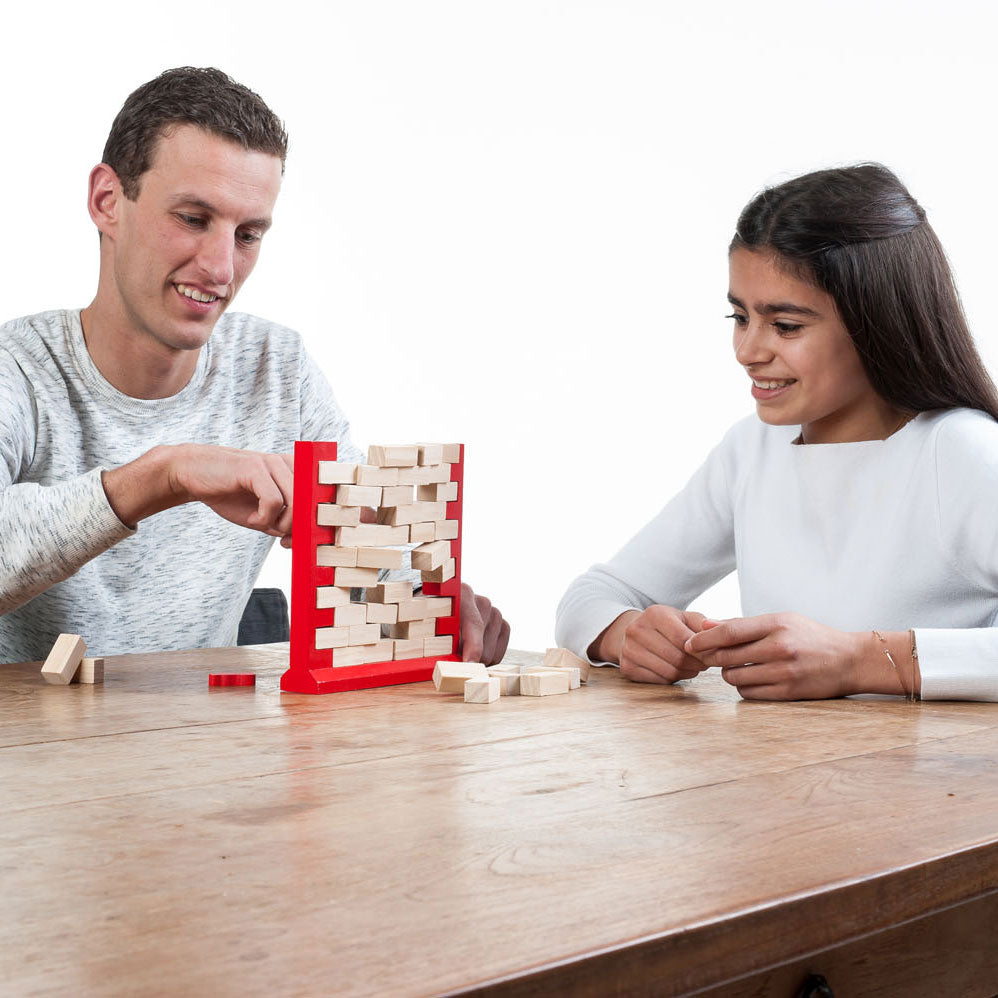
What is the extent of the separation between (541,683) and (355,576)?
0.24 m

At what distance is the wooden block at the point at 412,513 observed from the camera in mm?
1546

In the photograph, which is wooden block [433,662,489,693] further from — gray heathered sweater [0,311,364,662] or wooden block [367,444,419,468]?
gray heathered sweater [0,311,364,662]

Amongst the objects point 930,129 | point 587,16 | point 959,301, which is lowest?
point 959,301

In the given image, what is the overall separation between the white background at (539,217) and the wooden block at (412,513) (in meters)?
2.91

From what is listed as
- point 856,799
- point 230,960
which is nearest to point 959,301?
point 856,799

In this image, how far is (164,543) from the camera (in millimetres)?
2016

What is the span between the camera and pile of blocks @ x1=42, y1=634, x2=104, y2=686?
1494 millimetres

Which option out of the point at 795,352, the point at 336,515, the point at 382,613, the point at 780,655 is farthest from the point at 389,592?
the point at 795,352

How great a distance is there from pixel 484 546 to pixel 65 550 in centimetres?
319

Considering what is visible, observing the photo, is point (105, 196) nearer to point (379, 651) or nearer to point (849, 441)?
point (379, 651)

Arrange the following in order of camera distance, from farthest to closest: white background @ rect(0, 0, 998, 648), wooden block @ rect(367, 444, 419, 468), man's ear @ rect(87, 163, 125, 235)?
white background @ rect(0, 0, 998, 648) → man's ear @ rect(87, 163, 125, 235) → wooden block @ rect(367, 444, 419, 468)

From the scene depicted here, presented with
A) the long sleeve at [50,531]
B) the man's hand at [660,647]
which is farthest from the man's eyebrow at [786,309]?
the long sleeve at [50,531]

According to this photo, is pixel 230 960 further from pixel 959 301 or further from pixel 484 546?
pixel 484 546

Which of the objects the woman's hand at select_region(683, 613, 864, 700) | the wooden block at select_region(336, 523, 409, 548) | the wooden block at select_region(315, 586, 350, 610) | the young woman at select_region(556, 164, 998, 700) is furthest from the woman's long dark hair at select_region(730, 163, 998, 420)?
the wooden block at select_region(315, 586, 350, 610)
